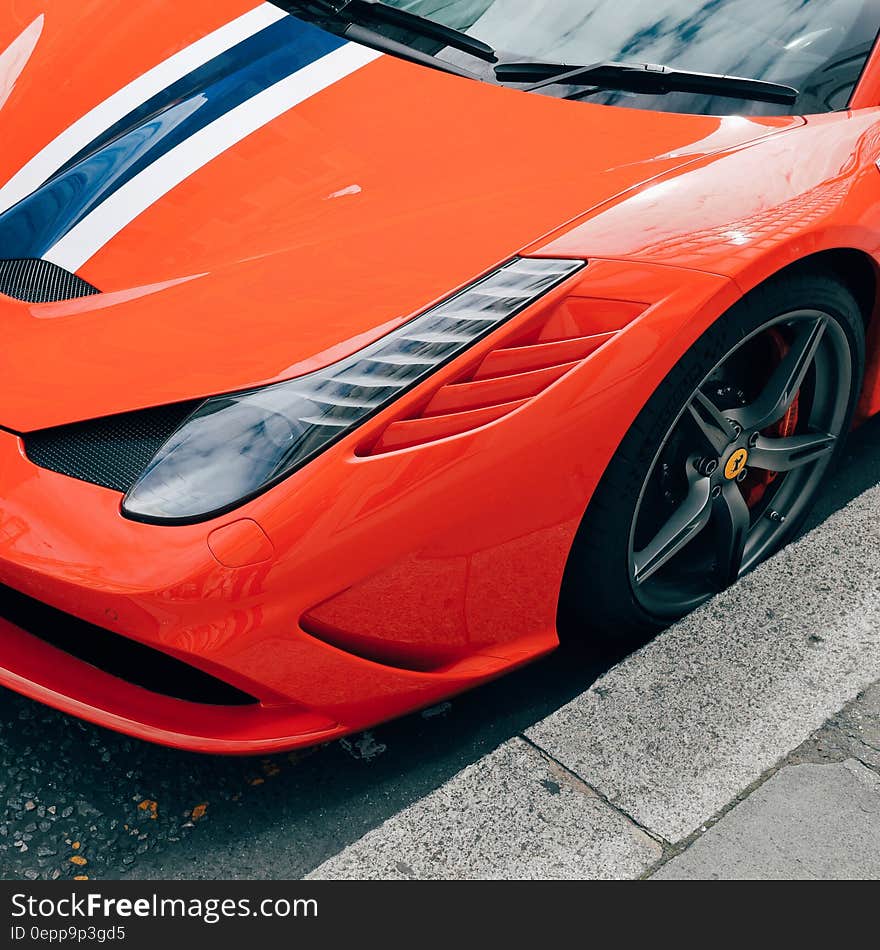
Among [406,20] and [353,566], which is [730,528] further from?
[406,20]

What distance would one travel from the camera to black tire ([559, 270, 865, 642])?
6.47 ft

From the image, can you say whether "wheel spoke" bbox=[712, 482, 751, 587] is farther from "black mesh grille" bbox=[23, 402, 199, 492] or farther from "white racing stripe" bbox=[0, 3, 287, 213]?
"white racing stripe" bbox=[0, 3, 287, 213]

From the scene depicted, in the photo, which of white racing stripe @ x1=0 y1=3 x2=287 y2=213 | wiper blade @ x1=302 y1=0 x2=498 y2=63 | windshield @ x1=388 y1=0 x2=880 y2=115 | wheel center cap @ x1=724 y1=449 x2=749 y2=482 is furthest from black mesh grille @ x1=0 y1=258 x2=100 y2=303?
wheel center cap @ x1=724 y1=449 x2=749 y2=482

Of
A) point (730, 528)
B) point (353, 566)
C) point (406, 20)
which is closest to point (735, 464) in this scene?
point (730, 528)

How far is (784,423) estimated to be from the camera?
2453 mm

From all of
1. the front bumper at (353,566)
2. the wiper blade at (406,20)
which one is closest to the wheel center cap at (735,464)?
the front bumper at (353,566)

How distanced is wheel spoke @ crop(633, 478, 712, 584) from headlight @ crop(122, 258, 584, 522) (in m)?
0.64

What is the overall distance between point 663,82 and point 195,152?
0.93 metres

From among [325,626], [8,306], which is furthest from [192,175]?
[325,626]

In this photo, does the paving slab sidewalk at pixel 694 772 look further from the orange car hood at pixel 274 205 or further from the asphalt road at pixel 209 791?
the orange car hood at pixel 274 205

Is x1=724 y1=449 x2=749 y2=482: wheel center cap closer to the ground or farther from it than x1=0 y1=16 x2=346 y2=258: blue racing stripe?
closer to the ground

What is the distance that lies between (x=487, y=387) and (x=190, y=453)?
46 cm

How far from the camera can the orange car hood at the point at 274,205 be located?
179cm

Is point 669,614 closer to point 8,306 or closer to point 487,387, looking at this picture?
point 487,387
